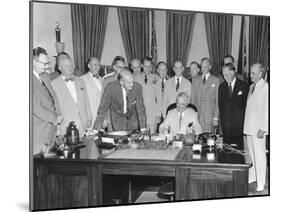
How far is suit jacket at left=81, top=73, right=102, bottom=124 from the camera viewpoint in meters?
3.89

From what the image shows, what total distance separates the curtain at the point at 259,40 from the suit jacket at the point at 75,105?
1655 mm

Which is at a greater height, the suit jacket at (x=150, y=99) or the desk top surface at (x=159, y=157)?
the suit jacket at (x=150, y=99)

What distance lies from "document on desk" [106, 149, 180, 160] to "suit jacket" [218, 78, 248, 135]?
2.11ft

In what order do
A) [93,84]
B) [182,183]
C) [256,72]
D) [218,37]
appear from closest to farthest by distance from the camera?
[182,183], [93,84], [218,37], [256,72]

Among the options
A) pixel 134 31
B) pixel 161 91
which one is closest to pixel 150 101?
pixel 161 91

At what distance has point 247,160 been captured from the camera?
372 centimetres

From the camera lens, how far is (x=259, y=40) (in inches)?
166

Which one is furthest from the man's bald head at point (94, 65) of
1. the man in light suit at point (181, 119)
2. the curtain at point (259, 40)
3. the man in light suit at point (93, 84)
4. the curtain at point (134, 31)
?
the curtain at point (259, 40)

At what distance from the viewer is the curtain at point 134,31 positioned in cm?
392

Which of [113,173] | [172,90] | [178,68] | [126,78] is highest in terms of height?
[178,68]

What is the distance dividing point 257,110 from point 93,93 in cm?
163

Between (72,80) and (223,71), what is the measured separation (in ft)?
4.75

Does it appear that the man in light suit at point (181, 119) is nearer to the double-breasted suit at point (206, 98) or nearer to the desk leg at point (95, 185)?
the double-breasted suit at point (206, 98)

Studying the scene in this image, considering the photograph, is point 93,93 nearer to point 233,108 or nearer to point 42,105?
point 42,105
